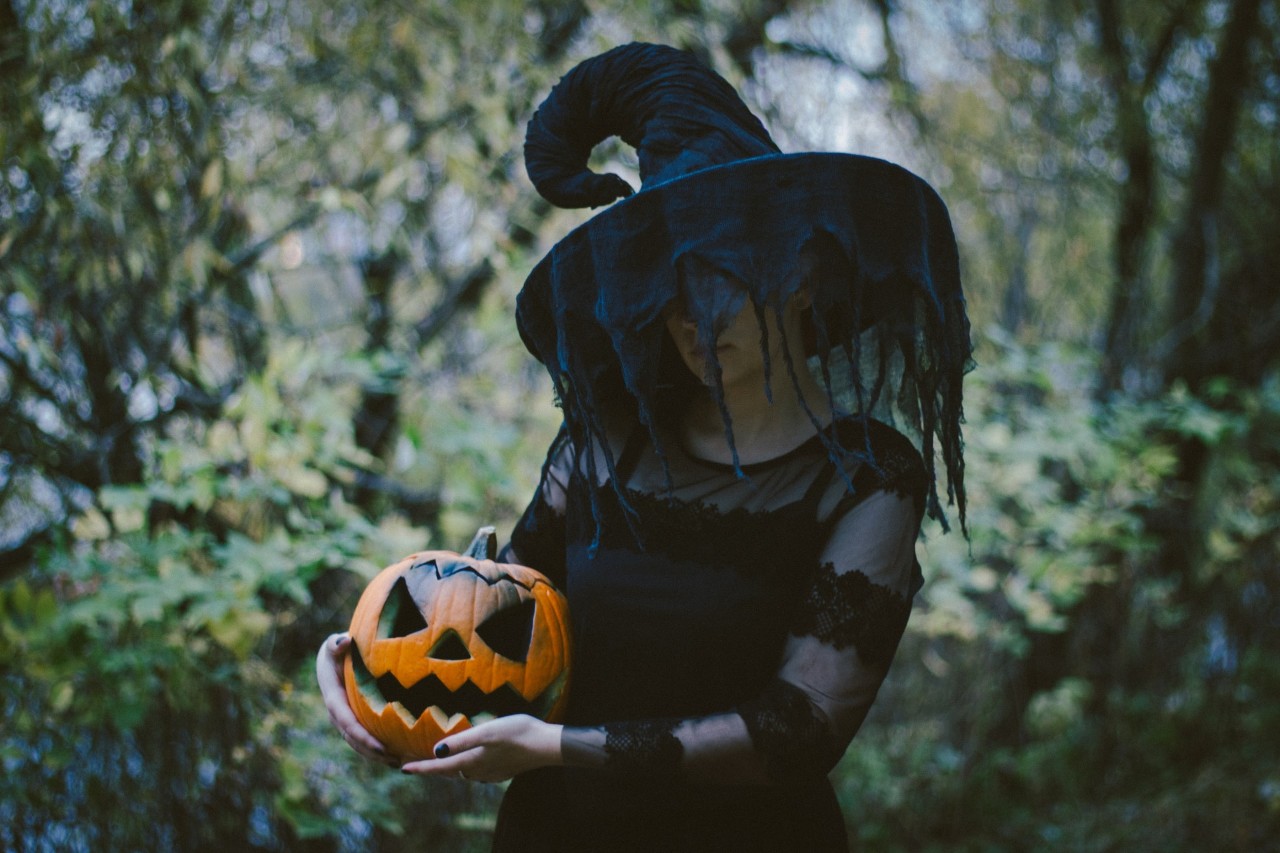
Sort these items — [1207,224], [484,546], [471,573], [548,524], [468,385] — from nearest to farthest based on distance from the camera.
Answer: [471,573] → [484,546] → [548,524] → [468,385] → [1207,224]

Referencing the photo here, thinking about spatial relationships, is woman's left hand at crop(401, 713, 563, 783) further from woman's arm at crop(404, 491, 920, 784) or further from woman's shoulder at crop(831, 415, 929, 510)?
woman's shoulder at crop(831, 415, 929, 510)

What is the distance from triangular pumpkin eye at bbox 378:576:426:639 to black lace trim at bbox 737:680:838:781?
1.85 feet

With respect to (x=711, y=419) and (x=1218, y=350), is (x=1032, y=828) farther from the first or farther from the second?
(x=711, y=419)

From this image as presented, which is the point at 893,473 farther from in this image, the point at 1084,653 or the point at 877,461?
the point at 1084,653

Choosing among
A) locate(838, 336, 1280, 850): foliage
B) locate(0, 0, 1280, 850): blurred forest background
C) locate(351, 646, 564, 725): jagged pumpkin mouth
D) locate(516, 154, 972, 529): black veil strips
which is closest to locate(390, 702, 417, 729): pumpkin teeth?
locate(351, 646, 564, 725): jagged pumpkin mouth

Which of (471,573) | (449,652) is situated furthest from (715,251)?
(449,652)

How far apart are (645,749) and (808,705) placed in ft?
0.77

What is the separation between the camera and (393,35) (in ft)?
11.1

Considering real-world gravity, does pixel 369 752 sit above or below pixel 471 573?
below

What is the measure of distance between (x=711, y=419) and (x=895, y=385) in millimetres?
311

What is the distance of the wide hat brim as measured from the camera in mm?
1383

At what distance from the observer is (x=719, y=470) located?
165cm

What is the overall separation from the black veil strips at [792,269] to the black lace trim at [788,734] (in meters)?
0.39

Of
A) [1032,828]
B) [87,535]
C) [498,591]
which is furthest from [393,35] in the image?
[1032,828]
